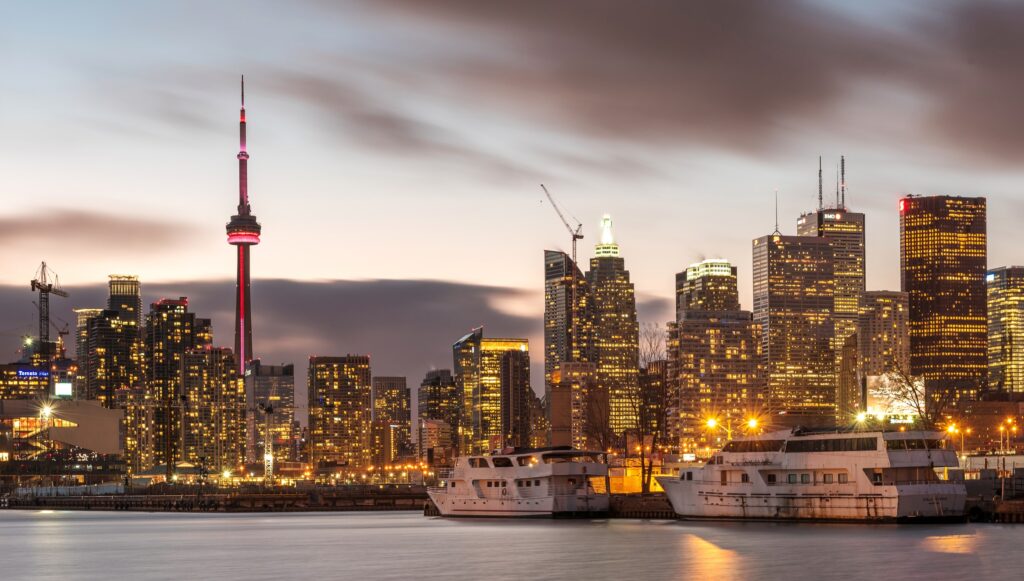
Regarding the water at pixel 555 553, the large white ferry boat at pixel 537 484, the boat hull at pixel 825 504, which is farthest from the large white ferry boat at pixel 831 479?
the large white ferry boat at pixel 537 484

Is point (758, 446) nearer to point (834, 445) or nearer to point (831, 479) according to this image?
point (831, 479)

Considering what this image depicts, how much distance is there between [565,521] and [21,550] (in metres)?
52.3

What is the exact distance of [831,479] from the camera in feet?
407

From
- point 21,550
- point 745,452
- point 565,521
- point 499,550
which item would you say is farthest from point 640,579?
point 21,550

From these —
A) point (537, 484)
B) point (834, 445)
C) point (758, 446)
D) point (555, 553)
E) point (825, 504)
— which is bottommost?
point (555, 553)

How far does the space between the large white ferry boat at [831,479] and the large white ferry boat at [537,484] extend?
16292 mm

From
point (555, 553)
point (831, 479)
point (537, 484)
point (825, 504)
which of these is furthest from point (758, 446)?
point (537, 484)

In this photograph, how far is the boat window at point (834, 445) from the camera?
392ft

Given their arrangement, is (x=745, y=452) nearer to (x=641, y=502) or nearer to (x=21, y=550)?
(x=641, y=502)

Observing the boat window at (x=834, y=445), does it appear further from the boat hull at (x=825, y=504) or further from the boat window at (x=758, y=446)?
the boat hull at (x=825, y=504)

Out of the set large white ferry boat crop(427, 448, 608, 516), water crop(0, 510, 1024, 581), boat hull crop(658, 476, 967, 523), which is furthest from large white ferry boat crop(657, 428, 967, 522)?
large white ferry boat crop(427, 448, 608, 516)

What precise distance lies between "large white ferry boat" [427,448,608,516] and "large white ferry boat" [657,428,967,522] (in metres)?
16.3

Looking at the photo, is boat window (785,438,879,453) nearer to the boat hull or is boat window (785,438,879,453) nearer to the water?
the boat hull

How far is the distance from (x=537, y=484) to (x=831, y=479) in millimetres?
37034
